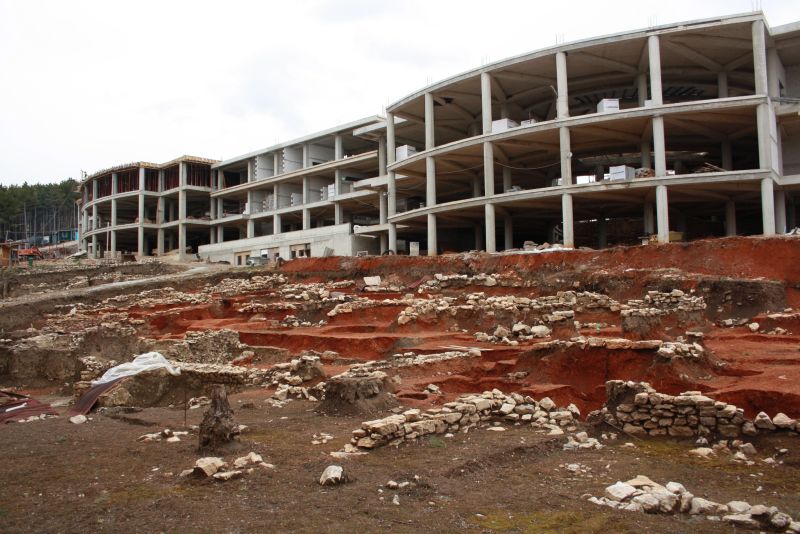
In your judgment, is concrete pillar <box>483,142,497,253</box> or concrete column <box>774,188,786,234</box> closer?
concrete column <box>774,188,786,234</box>

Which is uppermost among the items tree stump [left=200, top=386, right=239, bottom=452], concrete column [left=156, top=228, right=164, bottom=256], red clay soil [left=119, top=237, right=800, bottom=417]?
concrete column [left=156, top=228, right=164, bottom=256]

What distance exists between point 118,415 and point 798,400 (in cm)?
1315

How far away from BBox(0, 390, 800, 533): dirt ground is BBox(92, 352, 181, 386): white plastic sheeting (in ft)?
15.4

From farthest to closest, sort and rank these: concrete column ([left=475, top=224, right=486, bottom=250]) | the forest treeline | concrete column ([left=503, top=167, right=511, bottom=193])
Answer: the forest treeline < concrete column ([left=475, top=224, right=486, bottom=250]) < concrete column ([left=503, top=167, right=511, bottom=193])

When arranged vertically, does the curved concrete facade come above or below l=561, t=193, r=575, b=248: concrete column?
above

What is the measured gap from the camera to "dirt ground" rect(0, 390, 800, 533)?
5.98 metres

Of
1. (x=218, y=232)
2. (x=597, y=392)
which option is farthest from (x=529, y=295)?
(x=218, y=232)

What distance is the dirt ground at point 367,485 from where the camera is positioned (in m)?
5.98

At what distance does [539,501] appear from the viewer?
6.62 m

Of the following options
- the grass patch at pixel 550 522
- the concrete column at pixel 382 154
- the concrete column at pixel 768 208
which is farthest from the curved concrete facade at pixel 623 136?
the grass patch at pixel 550 522

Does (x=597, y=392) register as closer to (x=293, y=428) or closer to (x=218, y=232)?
(x=293, y=428)

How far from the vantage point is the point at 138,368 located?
15.4 meters

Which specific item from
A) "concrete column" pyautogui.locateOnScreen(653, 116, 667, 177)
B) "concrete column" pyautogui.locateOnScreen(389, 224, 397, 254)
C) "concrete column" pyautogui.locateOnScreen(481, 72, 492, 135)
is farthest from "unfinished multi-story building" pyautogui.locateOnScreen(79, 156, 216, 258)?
"concrete column" pyautogui.locateOnScreen(653, 116, 667, 177)

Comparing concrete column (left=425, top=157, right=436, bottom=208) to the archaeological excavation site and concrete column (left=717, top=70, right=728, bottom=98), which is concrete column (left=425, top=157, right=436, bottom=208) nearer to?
the archaeological excavation site
